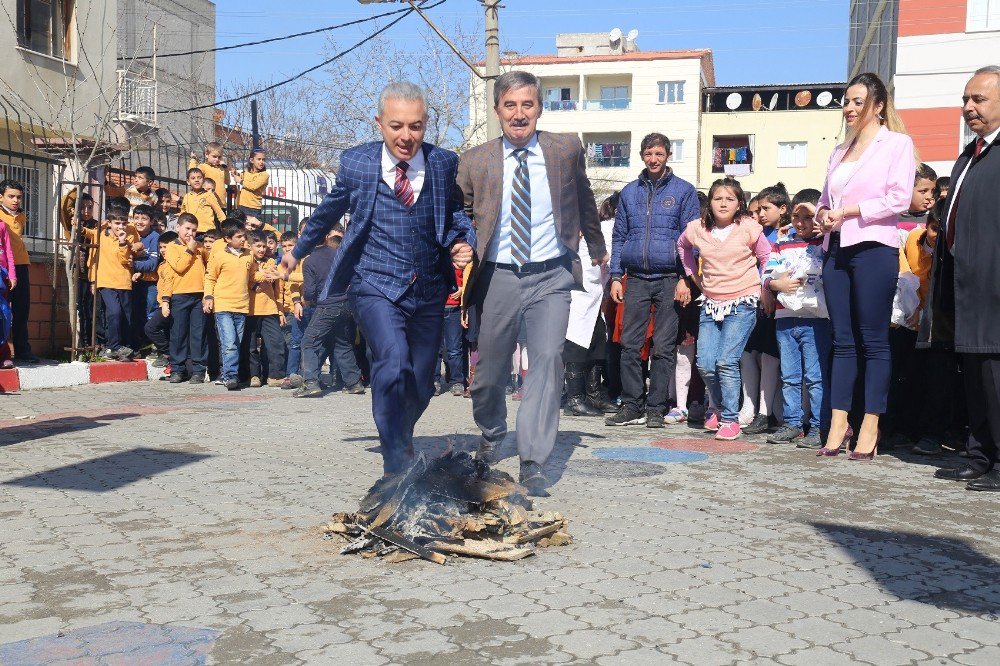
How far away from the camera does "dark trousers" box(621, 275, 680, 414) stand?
30.8 feet

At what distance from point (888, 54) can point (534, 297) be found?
3210cm

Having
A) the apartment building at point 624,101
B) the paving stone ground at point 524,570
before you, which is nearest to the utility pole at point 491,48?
the paving stone ground at point 524,570

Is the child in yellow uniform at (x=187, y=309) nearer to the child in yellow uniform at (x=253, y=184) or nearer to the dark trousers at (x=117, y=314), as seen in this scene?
the dark trousers at (x=117, y=314)

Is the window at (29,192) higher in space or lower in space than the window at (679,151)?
lower

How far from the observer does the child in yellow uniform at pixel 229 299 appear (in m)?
13.0

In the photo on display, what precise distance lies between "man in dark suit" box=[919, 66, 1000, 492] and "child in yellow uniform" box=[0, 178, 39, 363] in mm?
10486

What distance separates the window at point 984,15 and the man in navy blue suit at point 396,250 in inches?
1125

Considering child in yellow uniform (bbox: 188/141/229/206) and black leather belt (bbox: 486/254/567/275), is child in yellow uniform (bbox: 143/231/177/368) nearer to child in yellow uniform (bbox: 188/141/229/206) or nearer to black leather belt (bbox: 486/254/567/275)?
child in yellow uniform (bbox: 188/141/229/206)

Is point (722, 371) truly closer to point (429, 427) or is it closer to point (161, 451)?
point (429, 427)

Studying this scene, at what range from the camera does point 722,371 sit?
29.0ft

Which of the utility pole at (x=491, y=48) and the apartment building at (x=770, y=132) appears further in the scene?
the apartment building at (x=770, y=132)

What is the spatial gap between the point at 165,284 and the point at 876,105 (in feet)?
30.3

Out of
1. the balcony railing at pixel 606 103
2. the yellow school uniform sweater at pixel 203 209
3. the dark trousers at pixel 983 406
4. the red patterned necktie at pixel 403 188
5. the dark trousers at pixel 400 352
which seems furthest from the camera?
the balcony railing at pixel 606 103

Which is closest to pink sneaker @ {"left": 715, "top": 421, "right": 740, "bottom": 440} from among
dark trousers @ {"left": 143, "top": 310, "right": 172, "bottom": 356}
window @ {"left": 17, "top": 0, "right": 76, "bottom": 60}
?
dark trousers @ {"left": 143, "top": 310, "right": 172, "bottom": 356}
